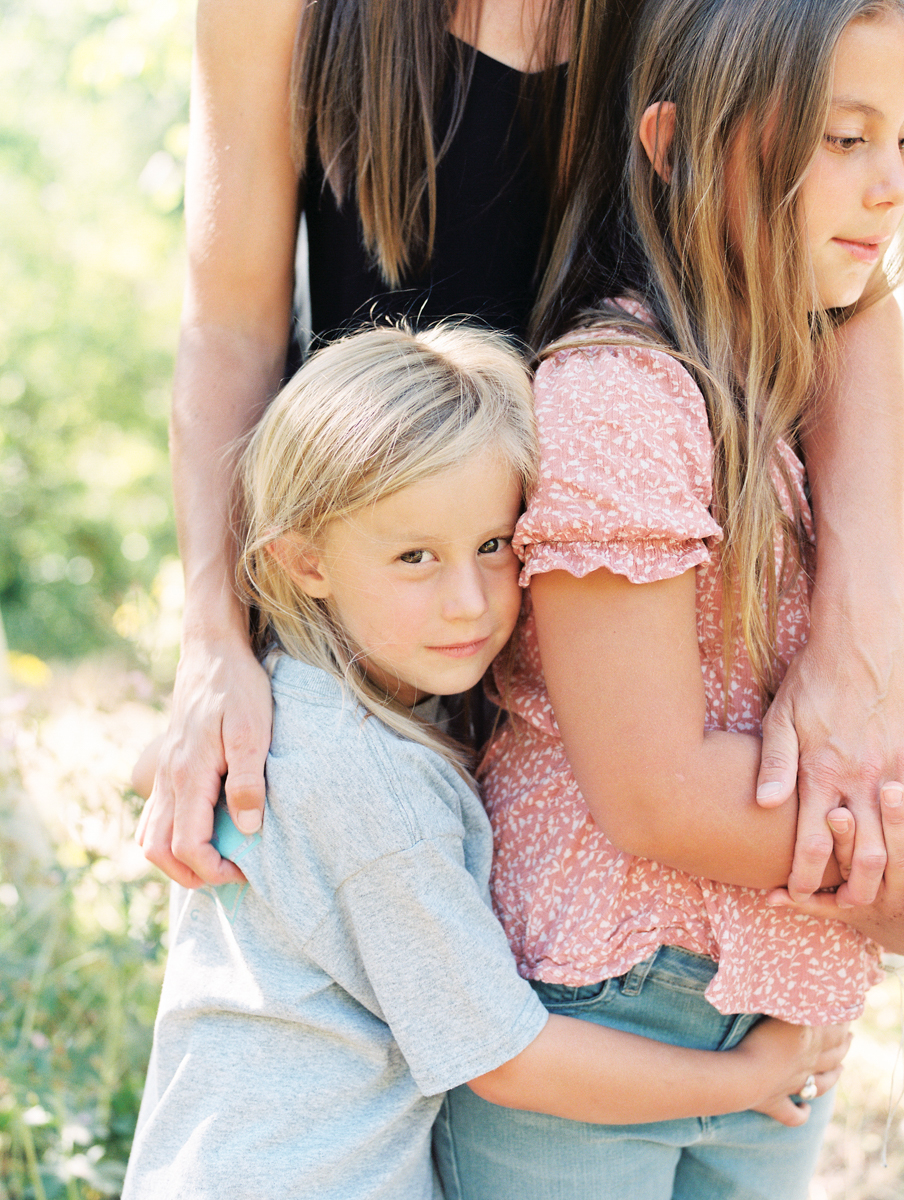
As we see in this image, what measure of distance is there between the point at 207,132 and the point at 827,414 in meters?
0.96

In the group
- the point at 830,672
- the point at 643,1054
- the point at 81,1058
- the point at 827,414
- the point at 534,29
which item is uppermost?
the point at 534,29

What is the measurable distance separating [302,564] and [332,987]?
531 mm

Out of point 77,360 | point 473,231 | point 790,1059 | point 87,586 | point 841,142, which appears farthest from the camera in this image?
point 87,586

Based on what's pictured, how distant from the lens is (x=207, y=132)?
153 cm

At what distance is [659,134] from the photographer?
1438 mm

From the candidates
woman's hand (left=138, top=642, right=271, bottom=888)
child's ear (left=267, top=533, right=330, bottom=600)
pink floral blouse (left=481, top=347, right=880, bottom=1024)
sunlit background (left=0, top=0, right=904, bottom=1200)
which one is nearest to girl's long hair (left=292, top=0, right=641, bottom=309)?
pink floral blouse (left=481, top=347, right=880, bottom=1024)

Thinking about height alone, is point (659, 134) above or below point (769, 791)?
above

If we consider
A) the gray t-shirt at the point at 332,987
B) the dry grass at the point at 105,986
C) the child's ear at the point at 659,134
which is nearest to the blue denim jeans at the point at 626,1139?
the gray t-shirt at the point at 332,987

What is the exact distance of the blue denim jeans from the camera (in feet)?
4.60

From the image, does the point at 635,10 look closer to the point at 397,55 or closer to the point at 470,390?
the point at 397,55

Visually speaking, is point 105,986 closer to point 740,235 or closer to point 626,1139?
point 626,1139

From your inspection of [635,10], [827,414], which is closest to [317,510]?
[827,414]

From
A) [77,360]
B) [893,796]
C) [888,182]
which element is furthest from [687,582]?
[77,360]

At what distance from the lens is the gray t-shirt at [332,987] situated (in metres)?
1.26
